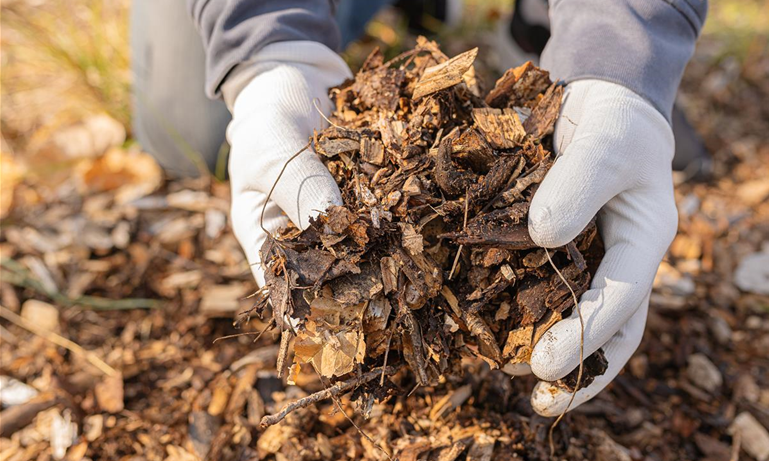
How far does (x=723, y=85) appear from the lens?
13.6 feet

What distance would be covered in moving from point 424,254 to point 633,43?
41.9 inches

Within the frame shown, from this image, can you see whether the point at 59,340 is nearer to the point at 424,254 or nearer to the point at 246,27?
the point at 246,27

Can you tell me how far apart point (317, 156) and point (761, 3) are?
18.2 feet

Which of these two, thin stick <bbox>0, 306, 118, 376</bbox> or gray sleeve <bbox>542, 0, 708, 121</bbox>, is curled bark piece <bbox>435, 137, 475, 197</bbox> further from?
thin stick <bbox>0, 306, 118, 376</bbox>

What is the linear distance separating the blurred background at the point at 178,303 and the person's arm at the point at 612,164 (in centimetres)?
41

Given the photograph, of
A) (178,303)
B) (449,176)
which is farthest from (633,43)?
(178,303)

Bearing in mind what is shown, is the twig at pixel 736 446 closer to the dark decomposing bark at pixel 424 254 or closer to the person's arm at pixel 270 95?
the dark decomposing bark at pixel 424 254

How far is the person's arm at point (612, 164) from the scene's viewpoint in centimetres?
153

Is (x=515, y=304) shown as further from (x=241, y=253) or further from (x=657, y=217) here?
(x=241, y=253)

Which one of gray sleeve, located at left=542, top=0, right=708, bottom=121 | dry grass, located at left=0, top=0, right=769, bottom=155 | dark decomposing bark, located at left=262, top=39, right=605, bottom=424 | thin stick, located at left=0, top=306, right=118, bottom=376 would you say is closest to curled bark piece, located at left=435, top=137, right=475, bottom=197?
dark decomposing bark, located at left=262, top=39, right=605, bottom=424

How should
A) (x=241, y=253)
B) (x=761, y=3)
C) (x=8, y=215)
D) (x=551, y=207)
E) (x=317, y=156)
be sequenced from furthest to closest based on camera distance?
(x=761, y=3) → (x=8, y=215) → (x=241, y=253) → (x=317, y=156) → (x=551, y=207)

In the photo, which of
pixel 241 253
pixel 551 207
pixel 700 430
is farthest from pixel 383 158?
pixel 700 430

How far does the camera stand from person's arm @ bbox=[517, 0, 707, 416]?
1528 millimetres

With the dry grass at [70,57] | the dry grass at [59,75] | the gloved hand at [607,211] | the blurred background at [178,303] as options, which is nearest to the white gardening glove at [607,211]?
Result: the gloved hand at [607,211]
